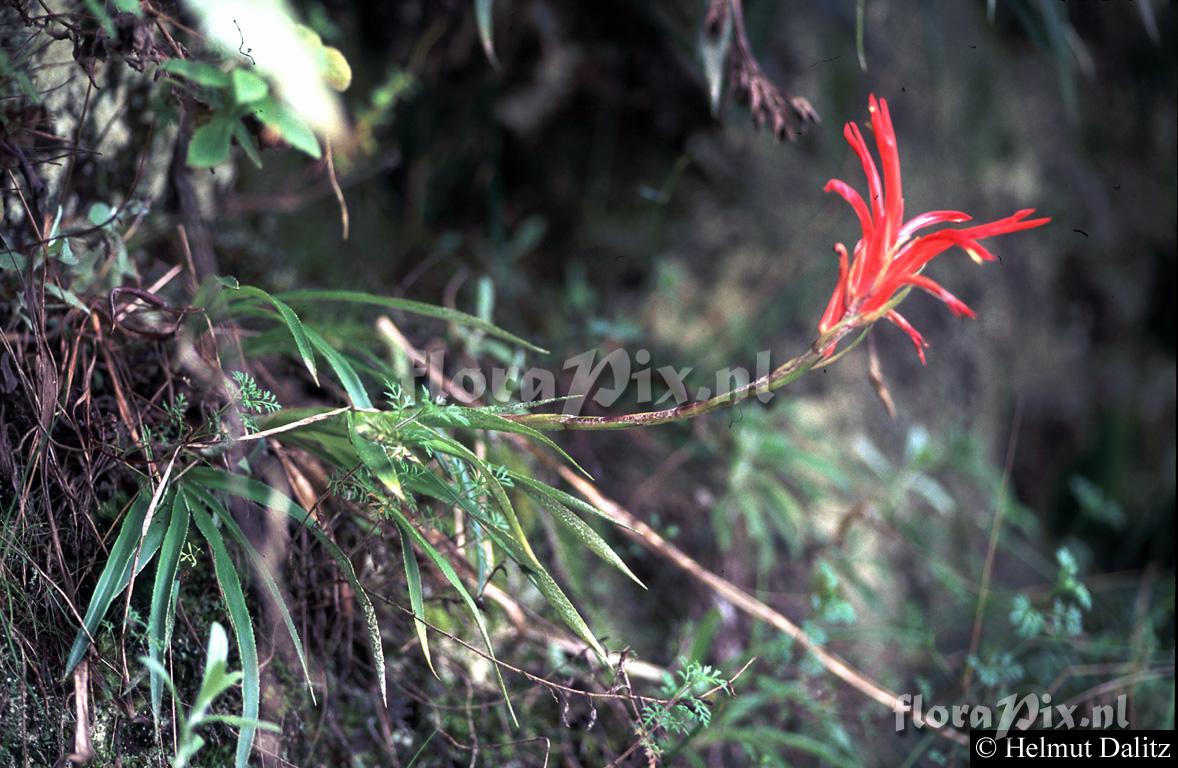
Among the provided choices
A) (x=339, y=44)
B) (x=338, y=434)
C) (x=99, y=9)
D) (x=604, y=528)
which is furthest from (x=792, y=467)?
(x=99, y=9)

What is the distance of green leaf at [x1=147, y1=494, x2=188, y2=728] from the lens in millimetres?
677

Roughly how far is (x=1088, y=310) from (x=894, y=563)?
83cm

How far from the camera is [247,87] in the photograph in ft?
2.07

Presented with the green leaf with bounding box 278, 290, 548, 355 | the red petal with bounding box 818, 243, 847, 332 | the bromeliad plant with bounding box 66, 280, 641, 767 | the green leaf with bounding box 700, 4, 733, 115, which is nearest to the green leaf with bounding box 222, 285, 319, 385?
the bromeliad plant with bounding box 66, 280, 641, 767

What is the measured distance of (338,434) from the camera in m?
0.81

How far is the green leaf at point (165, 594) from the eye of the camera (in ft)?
2.22

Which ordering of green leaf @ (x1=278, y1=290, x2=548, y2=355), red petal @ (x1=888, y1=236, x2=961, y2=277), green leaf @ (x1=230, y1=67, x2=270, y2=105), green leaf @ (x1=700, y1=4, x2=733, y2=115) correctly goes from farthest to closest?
1. green leaf @ (x1=700, y1=4, x2=733, y2=115)
2. green leaf @ (x1=278, y1=290, x2=548, y2=355)
3. red petal @ (x1=888, y1=236, x2=961, y2=277)
4. green leaf @ (x1=230, y1=67, x2=270, y2=105)

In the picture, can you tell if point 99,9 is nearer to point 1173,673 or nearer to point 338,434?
point 338,434

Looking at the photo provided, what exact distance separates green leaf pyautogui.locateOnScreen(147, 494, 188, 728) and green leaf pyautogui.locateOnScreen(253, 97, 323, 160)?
31 centimetres

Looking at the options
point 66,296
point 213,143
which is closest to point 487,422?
point 213,143

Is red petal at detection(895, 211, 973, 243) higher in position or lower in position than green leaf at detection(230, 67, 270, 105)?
lower

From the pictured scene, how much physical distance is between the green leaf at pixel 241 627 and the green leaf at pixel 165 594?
1 cm

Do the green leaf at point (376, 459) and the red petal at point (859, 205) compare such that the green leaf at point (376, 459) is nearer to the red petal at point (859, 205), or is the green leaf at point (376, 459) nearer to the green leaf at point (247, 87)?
the green leaf at point (247, 87)

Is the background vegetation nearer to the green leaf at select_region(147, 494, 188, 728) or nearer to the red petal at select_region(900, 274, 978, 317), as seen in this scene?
the green leaf at select_region(147, 494, 188, 728)
